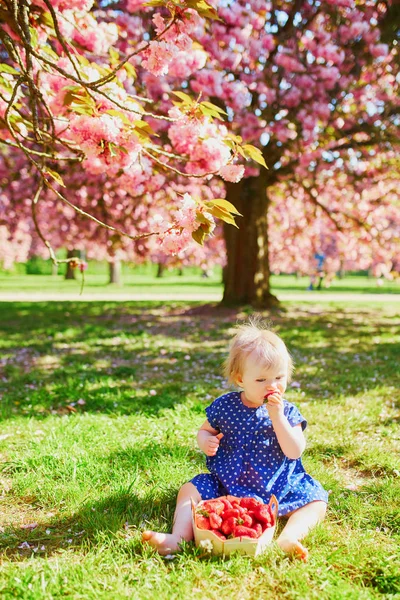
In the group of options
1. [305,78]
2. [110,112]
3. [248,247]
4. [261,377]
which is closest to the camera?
[261,377]

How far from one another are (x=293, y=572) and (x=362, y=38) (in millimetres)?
8477

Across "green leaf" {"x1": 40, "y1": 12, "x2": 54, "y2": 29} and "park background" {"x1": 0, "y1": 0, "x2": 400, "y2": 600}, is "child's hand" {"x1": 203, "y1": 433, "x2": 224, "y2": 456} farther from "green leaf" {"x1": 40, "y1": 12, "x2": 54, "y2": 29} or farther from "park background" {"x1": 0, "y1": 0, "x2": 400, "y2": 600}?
"green leaf" {"x1": 40, "y1": 12, "x2": 54, "y2": 29}

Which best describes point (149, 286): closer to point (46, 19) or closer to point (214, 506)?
point (46, 19)

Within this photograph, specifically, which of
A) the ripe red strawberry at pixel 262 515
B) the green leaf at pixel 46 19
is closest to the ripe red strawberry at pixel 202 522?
the ripe red strawberry at pixel 262 515

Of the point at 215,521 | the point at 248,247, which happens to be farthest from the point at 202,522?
the point at 248,247

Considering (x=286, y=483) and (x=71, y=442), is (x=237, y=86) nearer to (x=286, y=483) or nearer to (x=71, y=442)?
(x=71, y=442)

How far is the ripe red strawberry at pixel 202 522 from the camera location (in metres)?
2.17

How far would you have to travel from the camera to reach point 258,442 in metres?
2.55

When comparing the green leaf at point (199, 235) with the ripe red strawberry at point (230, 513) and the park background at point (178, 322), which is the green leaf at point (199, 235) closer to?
the park background at point (178, 322)

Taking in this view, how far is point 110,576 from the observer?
6.59ft

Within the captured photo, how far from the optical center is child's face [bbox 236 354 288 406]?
8.14ft

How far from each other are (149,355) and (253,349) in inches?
167

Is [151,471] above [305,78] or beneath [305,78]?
beneath

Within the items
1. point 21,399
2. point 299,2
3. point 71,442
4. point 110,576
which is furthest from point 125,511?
point 299,2
